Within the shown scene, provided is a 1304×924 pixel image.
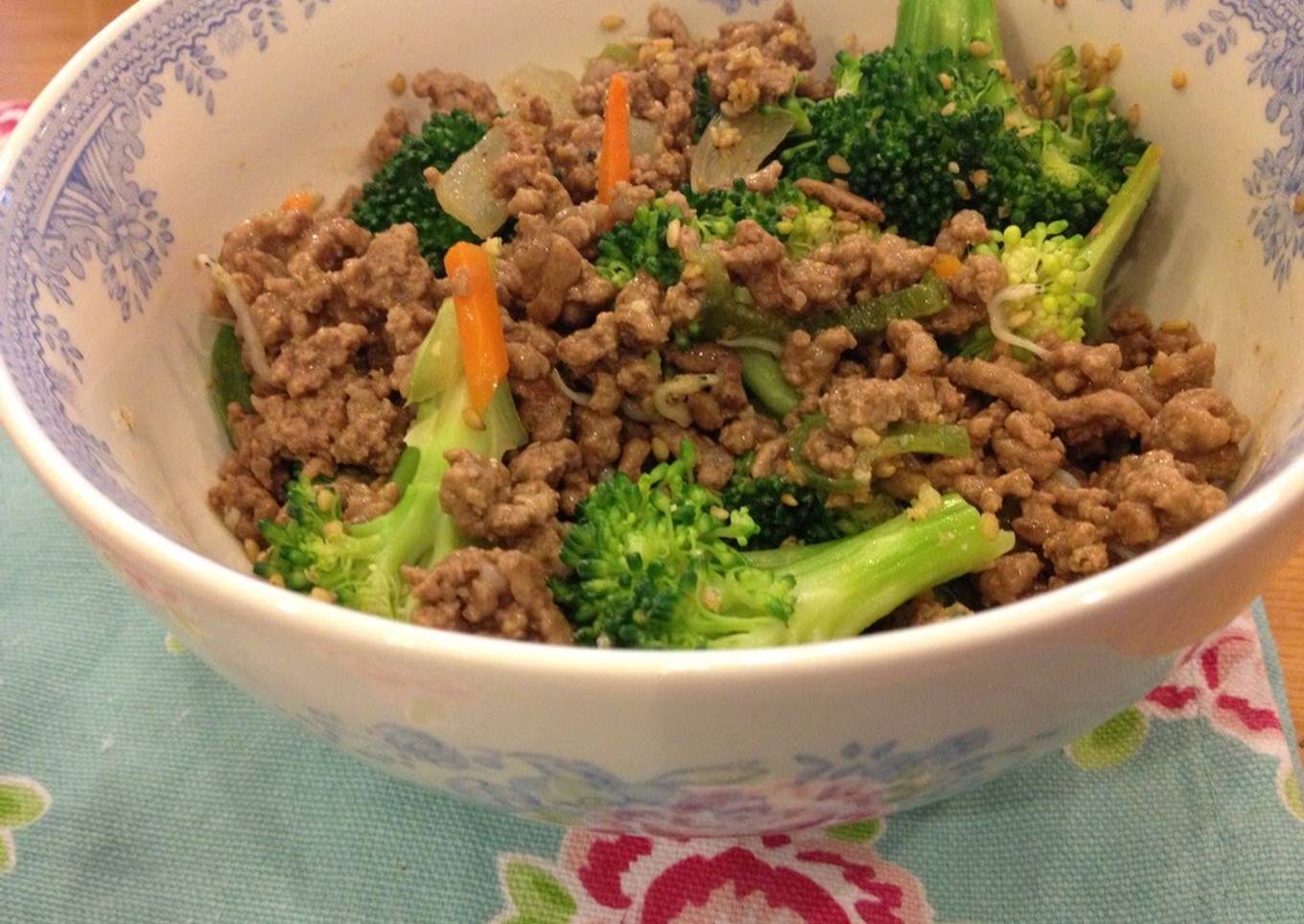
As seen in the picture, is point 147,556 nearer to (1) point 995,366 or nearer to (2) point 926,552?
(2) point 926,552

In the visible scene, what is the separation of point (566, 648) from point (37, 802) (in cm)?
104

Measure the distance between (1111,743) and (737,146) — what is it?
3.29ft

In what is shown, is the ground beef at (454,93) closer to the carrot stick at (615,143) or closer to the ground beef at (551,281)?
the carrot stick at (615,143)

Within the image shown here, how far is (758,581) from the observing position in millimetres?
1187

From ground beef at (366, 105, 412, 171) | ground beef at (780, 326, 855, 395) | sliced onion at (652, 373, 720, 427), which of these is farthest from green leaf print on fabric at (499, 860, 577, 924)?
ground beef at (366, 105, 412, 171)

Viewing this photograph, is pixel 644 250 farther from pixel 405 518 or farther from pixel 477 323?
pixel 405 518

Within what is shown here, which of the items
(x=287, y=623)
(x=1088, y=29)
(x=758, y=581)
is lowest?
(x=758, y=581)

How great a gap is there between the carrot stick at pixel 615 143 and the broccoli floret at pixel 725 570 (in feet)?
1.70

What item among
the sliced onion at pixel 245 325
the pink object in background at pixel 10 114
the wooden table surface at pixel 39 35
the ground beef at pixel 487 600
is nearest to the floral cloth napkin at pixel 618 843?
the ground beef at pixel 487 600

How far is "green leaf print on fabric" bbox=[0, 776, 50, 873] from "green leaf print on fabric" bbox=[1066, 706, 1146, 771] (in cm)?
139

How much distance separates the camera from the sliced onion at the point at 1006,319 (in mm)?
1401

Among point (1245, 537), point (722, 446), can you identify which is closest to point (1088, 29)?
point (722, 446)

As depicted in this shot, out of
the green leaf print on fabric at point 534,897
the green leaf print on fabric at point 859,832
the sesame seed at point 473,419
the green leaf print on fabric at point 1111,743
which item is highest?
the sesame seed at point 473,419

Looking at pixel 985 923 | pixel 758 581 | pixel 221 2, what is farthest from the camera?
pixel 221 2
